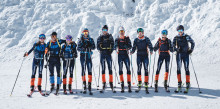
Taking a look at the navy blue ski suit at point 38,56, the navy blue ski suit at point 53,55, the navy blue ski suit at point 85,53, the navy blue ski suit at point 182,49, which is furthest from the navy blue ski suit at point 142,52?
the navy blue ski suit at point 38,56

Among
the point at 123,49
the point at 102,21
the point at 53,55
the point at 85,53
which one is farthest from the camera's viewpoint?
the point at 102,21

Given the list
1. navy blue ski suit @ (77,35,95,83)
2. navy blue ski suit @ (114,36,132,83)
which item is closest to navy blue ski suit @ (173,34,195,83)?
navy blue ski suit @ (114,36,132,83)

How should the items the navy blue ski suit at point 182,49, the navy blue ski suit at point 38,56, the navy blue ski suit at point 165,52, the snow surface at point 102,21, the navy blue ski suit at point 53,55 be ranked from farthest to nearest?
the snow surface at point 102,21
the navy blue ski suit at point 165,52
the navy blue ski suit at point 182,49
the navy blue ski suit at point 38,56
the navy blue ski suit at point 53,55

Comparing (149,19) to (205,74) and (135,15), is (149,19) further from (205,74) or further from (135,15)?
(205,74)

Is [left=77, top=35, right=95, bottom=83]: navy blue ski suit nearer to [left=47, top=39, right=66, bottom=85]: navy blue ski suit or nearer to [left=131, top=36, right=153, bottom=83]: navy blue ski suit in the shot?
[left=47, top=39, right=66, bottom=85]: navy blue ski suit

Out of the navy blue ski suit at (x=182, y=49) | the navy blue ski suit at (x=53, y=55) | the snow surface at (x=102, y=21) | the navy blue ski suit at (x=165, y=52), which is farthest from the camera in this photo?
the snow surface at (x=102, y=21)

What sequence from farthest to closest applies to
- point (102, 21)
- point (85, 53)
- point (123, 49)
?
point (102, 21) → point (123, 49) → point (85, 53)

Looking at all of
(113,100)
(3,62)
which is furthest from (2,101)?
(3,62)

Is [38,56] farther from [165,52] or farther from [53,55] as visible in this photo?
[165,52]

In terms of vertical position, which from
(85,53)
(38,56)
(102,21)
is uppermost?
(102,21)

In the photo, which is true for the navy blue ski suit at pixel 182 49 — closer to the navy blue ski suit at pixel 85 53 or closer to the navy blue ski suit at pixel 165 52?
the navy blue ski suit at pixel 165 52

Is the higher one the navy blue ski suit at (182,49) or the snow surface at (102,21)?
the snow surface at (102,21)

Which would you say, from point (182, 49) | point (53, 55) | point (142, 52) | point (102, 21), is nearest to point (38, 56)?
point (53, 55)

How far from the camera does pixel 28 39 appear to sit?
21625 millimetres
